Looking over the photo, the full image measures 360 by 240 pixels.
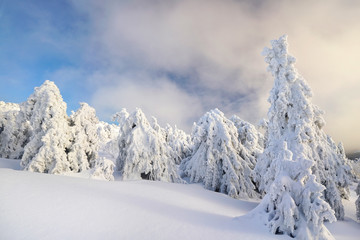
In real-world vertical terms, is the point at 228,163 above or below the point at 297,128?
below

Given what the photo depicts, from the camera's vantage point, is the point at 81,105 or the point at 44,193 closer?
the point at 44,193

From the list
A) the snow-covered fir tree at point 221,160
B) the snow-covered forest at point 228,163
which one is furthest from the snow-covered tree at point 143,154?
the snow-covered fir tree at point 221,160

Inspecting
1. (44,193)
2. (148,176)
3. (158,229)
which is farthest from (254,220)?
(148,176)

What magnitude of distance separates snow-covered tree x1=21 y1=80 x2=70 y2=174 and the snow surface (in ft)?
21.7

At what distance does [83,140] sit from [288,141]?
693 inches

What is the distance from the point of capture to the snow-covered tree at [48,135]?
16688 millimetres

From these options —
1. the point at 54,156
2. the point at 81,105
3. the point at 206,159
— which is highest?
the point at 81,105

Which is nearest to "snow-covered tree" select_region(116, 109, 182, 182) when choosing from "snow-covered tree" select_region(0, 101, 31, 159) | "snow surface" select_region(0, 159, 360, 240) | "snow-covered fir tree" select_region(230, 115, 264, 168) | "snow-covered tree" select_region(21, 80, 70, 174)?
"snow-covered tree" select_region(21, 80, 70, 174)

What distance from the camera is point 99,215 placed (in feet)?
25.0

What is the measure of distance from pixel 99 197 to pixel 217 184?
12.7 meters

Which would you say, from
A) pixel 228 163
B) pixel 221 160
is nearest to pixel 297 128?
pixel 228 163

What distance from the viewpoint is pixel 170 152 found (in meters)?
21.7

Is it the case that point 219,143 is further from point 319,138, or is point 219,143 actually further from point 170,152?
point 319,138

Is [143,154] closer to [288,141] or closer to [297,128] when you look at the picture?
[288,141]
